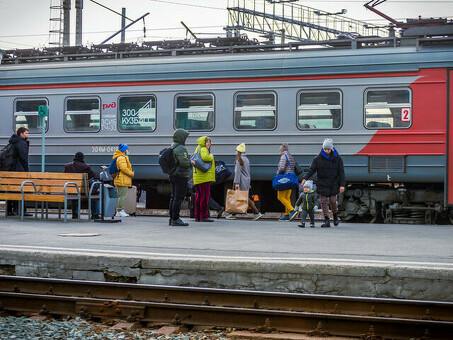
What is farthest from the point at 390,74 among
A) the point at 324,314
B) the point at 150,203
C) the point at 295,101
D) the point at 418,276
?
the point at 324,314

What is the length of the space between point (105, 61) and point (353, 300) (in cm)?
1114

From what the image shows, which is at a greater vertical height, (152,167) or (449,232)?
(152,167)

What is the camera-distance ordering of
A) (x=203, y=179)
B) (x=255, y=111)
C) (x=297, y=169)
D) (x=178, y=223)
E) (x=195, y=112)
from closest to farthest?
1. (x=178, y=223)
2. (x=203, y=179)
3. (x=297, y=169)
4. (x=255, y=111)
5. (x=195, y=112)

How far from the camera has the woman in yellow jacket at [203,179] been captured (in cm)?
1336

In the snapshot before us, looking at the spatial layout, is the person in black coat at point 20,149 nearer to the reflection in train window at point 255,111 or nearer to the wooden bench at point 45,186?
the wooden bench at point 45,186

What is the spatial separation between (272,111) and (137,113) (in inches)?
125

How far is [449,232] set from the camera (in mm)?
11781

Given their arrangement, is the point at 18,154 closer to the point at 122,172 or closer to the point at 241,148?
the point at 122,172

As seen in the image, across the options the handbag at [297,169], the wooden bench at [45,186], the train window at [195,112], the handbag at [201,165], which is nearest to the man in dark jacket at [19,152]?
the wooden bench at [45,186]

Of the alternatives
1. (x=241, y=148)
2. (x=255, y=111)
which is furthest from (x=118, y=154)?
(x=255, y=111)

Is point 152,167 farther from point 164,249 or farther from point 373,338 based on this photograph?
point 373,338

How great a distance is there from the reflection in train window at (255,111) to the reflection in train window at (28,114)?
4.85m

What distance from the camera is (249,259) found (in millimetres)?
7734

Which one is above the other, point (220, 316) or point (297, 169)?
point (297, 169)
